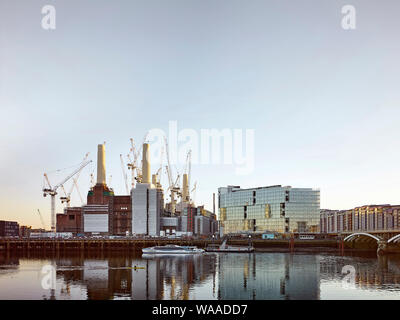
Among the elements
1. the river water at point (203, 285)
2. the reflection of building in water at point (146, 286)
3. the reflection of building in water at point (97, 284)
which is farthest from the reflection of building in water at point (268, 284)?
the reflection of building in water at point (97, 284)

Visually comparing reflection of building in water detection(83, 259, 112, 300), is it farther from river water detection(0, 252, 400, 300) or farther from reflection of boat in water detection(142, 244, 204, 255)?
reflection of boat in water detection(142, 244, 204, 255)

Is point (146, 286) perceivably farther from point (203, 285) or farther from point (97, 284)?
point (203, 285)

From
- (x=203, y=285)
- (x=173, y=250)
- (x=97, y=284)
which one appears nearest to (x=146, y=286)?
(x=97, y=284)

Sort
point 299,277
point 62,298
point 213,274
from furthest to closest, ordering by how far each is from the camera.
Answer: point 213,274 → point 299,277 → point 62,298

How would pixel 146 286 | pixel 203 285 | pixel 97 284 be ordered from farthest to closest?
1. pixel 97 284
2. pixel 203 285
3. pixel 146 286

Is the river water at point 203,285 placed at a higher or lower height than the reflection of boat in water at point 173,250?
higher

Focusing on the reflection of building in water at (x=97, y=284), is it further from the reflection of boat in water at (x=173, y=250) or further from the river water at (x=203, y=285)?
the reflection of boat in water at (x=173, y=250)

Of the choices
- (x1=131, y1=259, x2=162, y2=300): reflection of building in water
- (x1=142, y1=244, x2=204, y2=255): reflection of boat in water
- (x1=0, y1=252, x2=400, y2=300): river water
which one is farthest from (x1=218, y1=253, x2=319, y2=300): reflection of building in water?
(x1=142, y1=244, x2=204, y2=255): reflection of boat in water

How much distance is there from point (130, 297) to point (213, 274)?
1221 inches
